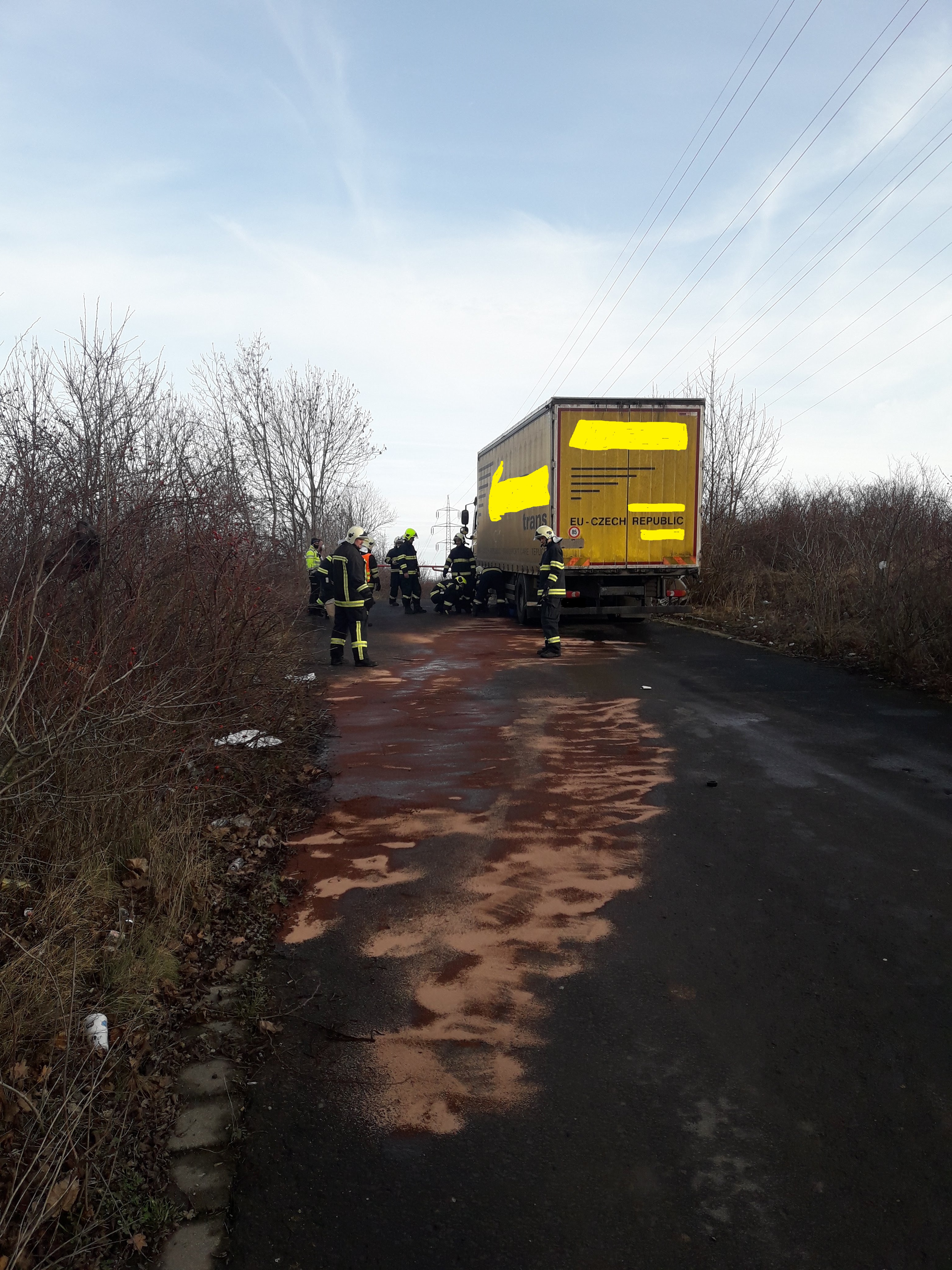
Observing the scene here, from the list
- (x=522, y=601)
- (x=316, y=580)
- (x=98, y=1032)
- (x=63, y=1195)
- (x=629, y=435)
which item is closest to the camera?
(x=63, y=1195)

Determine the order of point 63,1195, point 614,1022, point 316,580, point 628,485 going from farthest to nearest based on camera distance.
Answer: point 316,580 < point 628,485 < point 614,1022 < point 63,1195

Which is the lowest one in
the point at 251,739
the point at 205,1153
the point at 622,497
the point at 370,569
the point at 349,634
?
the point at 205,1153

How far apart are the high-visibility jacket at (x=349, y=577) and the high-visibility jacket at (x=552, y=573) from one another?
107 inches

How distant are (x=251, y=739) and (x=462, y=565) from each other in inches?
644

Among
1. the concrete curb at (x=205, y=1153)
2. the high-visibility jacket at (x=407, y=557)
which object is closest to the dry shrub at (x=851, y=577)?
the high-visibility jacket at (x=407, y=557)

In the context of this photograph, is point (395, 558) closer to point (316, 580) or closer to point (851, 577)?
point (316, 580)

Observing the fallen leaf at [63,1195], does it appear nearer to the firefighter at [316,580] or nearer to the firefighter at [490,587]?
the firefighter at [316,580]

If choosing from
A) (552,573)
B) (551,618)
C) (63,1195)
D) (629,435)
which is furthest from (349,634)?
(63,1195)

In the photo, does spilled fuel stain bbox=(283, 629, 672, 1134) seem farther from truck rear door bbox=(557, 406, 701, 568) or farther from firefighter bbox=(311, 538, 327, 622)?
firefighter bbox=(311, 538, 327, 622)

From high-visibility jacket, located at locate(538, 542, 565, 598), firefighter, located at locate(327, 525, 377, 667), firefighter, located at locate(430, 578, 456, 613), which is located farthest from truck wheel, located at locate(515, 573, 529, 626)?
firefighter, located at locate(327, 525, 377, 667)

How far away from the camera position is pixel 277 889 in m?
4.90

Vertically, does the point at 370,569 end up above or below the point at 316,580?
above

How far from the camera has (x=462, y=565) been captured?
23.3m

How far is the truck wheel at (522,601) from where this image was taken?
19125mm
